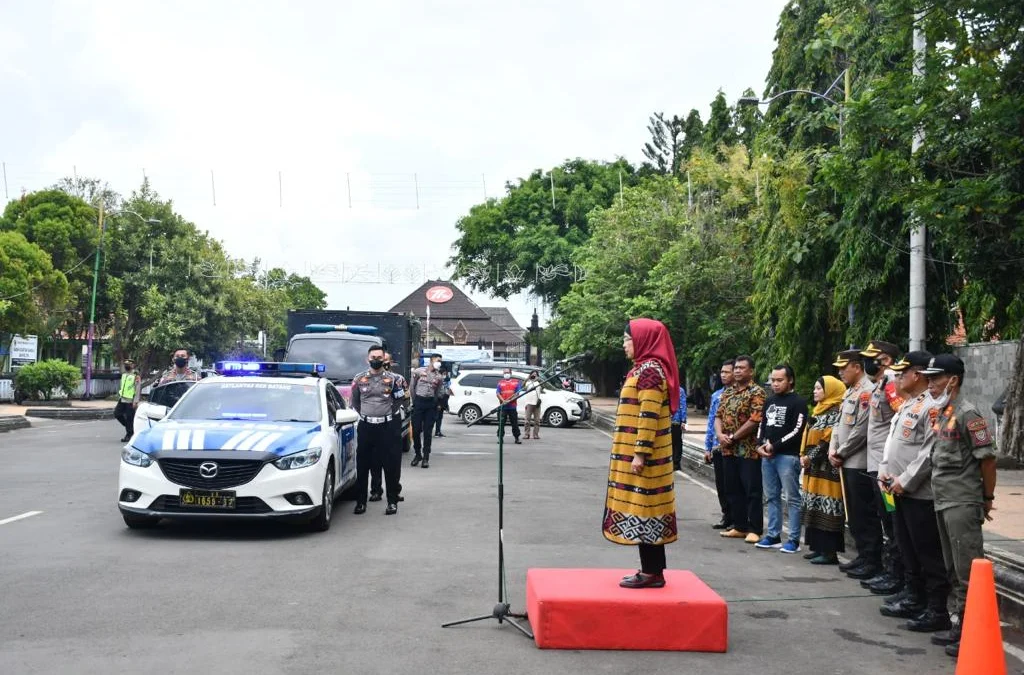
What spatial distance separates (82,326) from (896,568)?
186 ft

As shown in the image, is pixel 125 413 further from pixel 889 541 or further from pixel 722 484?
pixel 889 541

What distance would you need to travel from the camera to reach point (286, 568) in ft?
29.0

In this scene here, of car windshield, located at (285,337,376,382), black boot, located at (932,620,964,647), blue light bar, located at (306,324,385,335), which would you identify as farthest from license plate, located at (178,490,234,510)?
blue light bar, located at (306,324,385,335)

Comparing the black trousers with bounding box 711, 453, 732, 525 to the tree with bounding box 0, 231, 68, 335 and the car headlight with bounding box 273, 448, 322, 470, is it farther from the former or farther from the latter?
the tree with bounding box 0, 231, 68, 335

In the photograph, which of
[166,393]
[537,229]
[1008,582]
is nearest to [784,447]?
[1008,582]

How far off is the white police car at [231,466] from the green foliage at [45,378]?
101 feet

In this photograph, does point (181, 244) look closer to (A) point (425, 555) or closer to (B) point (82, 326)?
(B) point (82, 326)

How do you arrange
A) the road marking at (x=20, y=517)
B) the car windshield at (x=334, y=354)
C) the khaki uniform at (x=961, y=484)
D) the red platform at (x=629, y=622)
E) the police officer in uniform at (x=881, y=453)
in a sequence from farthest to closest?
the car windshield at (x=334, y=354), the road marking at (x=20, y=517), the police officer in uniform at (x=881, y=453), the khaki uniform at (x=961, y=484), the red platform at (x=629, y=622)

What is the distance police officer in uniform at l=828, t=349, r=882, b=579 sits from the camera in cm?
898

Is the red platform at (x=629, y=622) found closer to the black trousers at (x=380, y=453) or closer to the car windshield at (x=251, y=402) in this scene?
the car windshield at (x=251, y=402)

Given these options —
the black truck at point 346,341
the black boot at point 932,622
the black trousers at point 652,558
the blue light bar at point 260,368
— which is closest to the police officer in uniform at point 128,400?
the black truck at point 346,341

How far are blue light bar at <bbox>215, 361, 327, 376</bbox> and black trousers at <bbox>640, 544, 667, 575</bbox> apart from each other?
659 centimetres

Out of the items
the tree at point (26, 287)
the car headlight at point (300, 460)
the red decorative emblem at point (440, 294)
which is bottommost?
the car headlight at point (300, 460)

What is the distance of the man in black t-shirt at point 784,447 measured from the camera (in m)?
10.5
